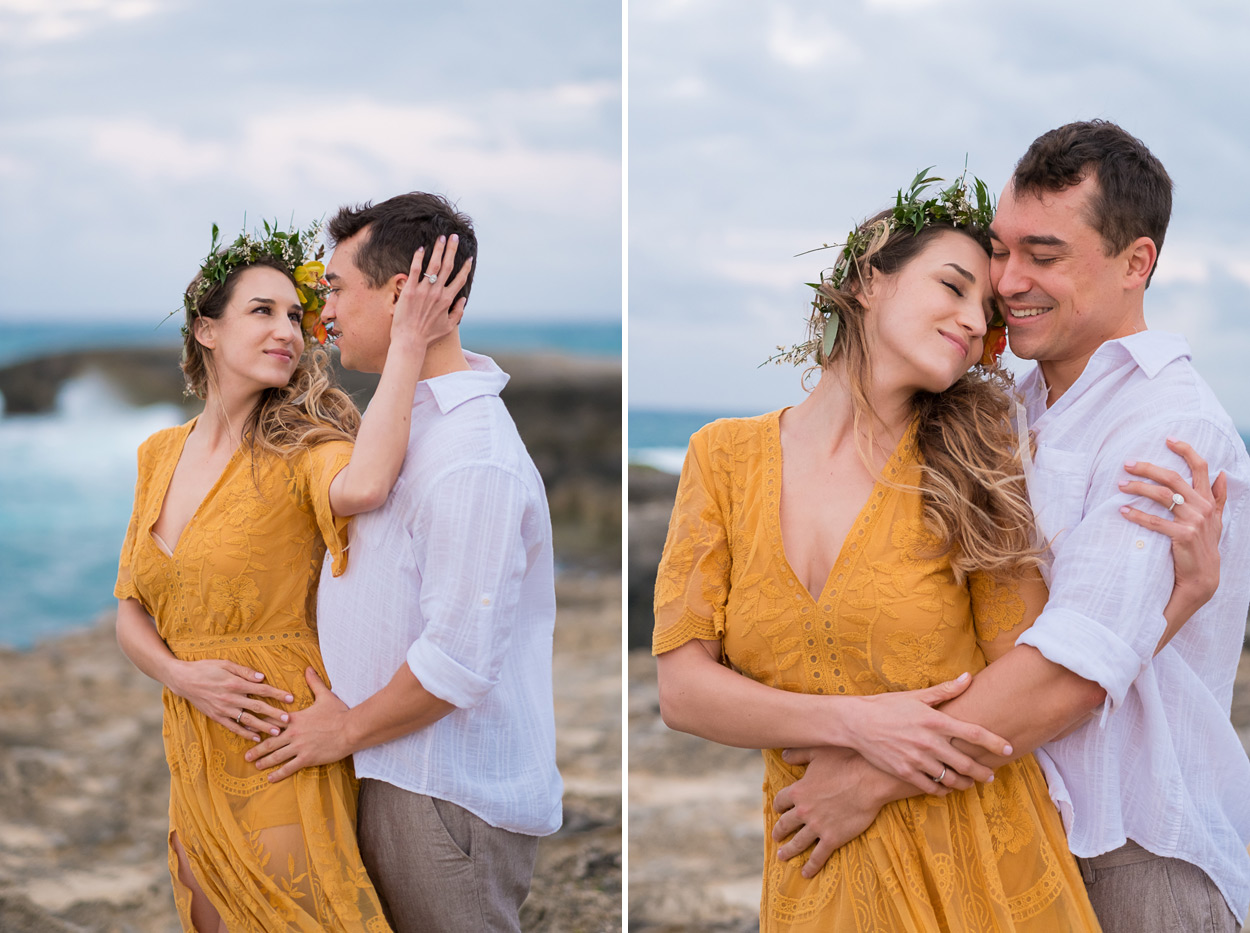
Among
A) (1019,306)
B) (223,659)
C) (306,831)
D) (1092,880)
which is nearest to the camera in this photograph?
(1092,880)

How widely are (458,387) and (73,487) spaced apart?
19742mm

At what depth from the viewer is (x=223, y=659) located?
2545mm

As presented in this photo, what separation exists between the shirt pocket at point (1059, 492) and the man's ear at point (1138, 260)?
393 mm

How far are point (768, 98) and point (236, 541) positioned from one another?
25.0 meters

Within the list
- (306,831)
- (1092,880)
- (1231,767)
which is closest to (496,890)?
(306,831)

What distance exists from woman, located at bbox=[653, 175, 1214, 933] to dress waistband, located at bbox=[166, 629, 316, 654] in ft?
2.97

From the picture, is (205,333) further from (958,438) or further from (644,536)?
(644,536)

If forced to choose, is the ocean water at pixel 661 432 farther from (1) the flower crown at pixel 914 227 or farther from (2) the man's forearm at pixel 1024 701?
(2) the man's forearm at pixel 1024 701

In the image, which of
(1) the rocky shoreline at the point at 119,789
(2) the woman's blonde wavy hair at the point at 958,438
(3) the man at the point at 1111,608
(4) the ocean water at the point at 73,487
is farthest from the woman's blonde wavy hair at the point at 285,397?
(4) the ocean water at the point at 73,487

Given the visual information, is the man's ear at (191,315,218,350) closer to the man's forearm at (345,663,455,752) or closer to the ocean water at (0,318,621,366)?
the man's forearm at (345,663,455,752)

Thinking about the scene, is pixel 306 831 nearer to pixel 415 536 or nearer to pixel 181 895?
pixel 181 895

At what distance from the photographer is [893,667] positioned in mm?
2066

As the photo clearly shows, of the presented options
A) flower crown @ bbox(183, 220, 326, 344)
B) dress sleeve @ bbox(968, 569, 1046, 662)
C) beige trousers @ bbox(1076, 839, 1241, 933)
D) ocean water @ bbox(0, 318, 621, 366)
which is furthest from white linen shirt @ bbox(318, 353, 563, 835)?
ocean water @ bbox(0, 318, 621, 366)

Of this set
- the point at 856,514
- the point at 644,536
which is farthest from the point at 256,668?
the point at 644,536
